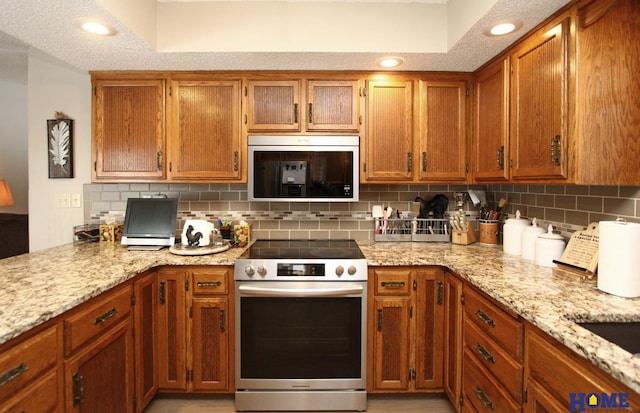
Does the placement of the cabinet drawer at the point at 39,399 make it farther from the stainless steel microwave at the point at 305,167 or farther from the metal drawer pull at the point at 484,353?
the metal drawer pull at the point at 484,353

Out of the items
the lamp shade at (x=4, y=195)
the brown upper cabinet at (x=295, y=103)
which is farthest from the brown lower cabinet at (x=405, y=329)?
the lamp shade at (x=4, y=195)

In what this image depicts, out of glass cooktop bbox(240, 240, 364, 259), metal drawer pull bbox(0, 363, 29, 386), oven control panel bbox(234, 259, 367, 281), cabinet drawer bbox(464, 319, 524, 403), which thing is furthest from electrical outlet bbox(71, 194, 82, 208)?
cabinet drawer bbox(464, 319, 524, 403)

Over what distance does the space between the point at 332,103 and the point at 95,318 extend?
5.98 ft

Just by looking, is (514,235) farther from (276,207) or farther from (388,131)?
(276,207)

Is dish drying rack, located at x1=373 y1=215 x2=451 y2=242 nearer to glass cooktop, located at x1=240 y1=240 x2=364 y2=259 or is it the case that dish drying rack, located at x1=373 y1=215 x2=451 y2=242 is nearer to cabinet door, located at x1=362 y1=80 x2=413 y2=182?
glass cooktop, located at x1=240 y1=240 x2=364 y2=259

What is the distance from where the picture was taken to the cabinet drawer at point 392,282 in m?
2.02

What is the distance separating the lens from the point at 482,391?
1568 mm

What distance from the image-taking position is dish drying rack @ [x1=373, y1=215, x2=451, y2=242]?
8.27 feet

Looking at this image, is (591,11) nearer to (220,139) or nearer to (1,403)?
(220,139)

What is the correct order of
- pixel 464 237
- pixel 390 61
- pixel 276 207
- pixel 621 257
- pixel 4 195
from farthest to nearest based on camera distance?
pixel 4 195, pixel 276 207, pixel 464 237, pixel 390 61, pixel 621 257

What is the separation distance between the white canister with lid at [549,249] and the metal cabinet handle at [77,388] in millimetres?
2203

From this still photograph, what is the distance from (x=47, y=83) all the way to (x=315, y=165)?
2.14 m

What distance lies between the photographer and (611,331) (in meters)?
1.14

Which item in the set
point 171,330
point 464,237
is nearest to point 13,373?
point 171,330
